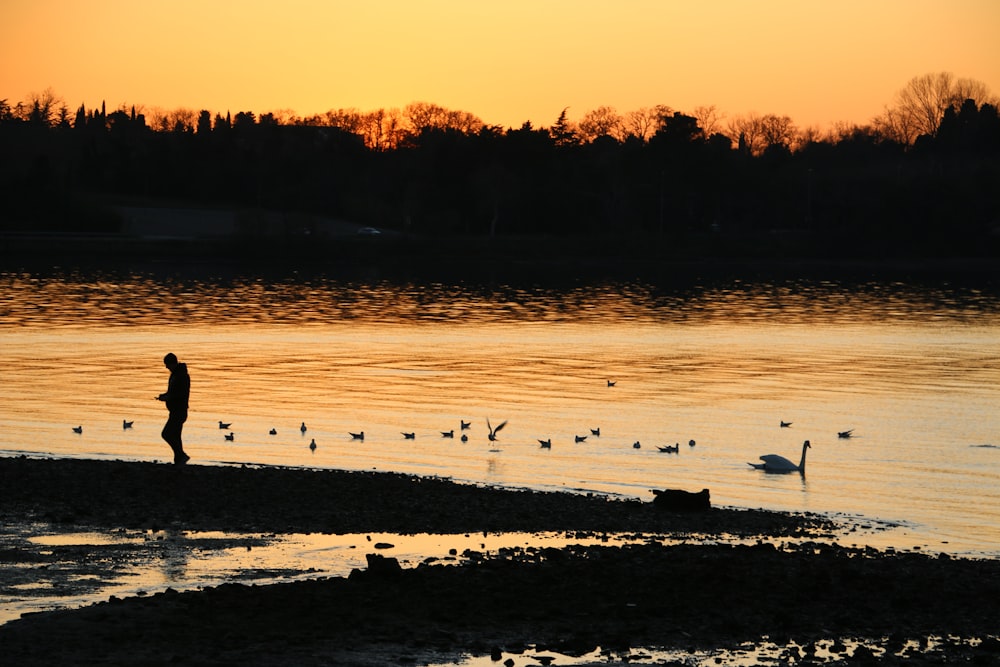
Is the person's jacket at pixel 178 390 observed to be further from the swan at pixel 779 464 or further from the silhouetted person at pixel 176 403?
the swan at pixel 779 464

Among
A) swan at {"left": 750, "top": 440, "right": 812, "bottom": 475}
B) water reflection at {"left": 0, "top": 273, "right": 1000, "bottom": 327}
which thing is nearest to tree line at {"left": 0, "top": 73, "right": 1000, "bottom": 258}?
water reflection at {"left": 0, "top": 273, "right": 1000, "bottom": 327}

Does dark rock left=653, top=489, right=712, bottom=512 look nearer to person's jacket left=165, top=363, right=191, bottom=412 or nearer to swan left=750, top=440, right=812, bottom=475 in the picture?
swan left=750, top=440, right=812, bottom=475

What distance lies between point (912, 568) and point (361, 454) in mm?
16467

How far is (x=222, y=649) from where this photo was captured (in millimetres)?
15492

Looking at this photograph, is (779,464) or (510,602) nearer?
(510,602)

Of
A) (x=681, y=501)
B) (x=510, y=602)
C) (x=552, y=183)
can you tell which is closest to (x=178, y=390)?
(x=681, y=501)

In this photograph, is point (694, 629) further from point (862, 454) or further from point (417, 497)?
point (862, 454)

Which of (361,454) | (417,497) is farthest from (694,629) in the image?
(361,454)

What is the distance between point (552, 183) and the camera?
509 ft

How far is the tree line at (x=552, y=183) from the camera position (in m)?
148

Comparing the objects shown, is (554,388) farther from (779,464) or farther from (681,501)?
(681,501)

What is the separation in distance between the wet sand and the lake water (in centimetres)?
→ 542

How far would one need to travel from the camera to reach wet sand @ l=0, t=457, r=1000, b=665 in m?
15.7

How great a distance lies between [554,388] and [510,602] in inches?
1296
